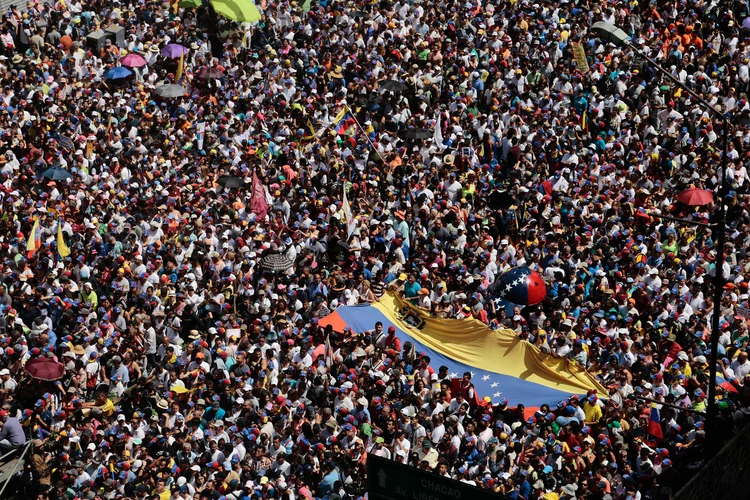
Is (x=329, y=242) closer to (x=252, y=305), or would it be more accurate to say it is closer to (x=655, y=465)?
(x=252, y=305)

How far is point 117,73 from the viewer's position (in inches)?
1444

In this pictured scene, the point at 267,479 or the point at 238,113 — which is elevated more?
the point at 238,113

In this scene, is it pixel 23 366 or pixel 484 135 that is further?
pixel 484 135

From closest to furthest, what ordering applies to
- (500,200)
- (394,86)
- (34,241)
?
(34,241)
(500,200)
(394,86)

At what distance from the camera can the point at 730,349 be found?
26219mm

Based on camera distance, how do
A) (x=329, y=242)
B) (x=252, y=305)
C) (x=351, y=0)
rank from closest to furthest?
(x=252, y=305)
(x=329, y=242)
(x=351, y=0)

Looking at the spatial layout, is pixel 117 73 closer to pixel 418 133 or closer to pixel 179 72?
pixel 179 72

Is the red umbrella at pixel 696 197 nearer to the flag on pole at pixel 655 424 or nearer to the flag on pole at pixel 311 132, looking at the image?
the flag on pole at pixel 655 424

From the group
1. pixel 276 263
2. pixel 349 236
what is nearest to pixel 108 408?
pixel 276 263

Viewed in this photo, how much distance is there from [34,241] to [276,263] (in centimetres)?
488

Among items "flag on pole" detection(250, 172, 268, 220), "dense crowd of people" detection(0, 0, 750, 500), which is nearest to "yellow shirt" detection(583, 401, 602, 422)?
"dense crowd of people" detection(0, 0, 750, 500)

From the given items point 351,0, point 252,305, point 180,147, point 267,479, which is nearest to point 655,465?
point 267,479

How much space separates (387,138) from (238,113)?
3915 mm

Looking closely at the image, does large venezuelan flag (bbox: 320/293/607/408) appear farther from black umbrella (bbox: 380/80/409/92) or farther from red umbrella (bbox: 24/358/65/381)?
black umbrella (bbox: 380/80/409/92)
